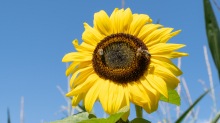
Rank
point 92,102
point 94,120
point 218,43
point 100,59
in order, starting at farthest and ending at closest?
point 100,59 → point 92,102 → point 94,120 → point 218,43

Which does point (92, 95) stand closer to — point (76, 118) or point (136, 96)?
point (76, 118)

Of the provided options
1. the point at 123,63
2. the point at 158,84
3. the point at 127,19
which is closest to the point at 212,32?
the point at 158,84

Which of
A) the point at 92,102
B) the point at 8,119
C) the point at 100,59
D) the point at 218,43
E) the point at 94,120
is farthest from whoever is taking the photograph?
the point at 8,119

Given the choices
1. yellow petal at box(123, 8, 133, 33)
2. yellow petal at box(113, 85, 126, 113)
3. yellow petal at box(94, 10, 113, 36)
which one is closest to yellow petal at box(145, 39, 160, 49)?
yellow petal at box(123, 8, 133, 33)

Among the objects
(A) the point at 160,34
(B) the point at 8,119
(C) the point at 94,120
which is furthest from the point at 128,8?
(B) the point at 8,119

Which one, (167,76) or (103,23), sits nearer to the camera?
(167,76)

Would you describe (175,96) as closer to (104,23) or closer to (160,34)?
(160,34)

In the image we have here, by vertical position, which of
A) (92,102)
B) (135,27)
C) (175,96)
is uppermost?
(135,27)
